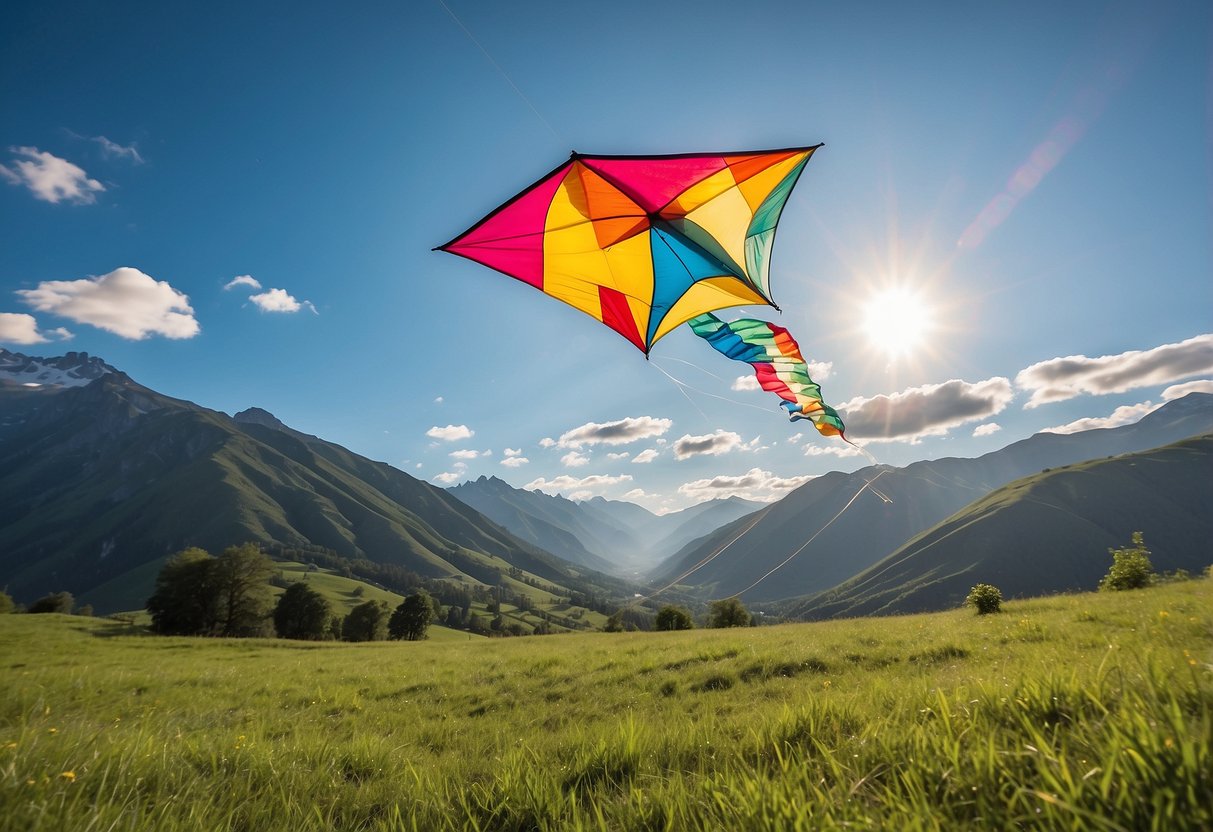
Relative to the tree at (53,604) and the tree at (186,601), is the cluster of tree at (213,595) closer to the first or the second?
the tree at (186,601)

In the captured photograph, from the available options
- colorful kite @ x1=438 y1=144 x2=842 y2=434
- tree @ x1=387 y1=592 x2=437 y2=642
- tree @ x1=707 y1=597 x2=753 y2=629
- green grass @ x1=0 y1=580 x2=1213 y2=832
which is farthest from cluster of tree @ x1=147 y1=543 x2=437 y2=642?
colorful kite @ x1=438 y1=144 x2=842 y2=434

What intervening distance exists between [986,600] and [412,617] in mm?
78558

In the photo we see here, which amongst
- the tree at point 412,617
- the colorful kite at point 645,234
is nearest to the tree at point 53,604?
the tree at point 412,617

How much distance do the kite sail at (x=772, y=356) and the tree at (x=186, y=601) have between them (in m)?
61.9

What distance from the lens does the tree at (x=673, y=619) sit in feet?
148

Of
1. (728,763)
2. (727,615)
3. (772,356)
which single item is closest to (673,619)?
(727,615)

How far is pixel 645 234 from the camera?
10.7 metres

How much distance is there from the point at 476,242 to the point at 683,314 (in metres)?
5.97

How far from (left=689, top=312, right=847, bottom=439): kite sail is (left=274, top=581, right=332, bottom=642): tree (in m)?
75.2

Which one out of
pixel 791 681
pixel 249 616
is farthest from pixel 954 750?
pixel 249 616

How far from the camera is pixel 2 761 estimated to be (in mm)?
2498

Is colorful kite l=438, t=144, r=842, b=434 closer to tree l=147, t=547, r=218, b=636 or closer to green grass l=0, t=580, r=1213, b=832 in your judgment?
green grass l=0, t=580, r=1213, b=832

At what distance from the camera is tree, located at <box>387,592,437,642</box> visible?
74.4m

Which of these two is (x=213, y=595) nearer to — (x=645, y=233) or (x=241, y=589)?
(x=241, y=589)
